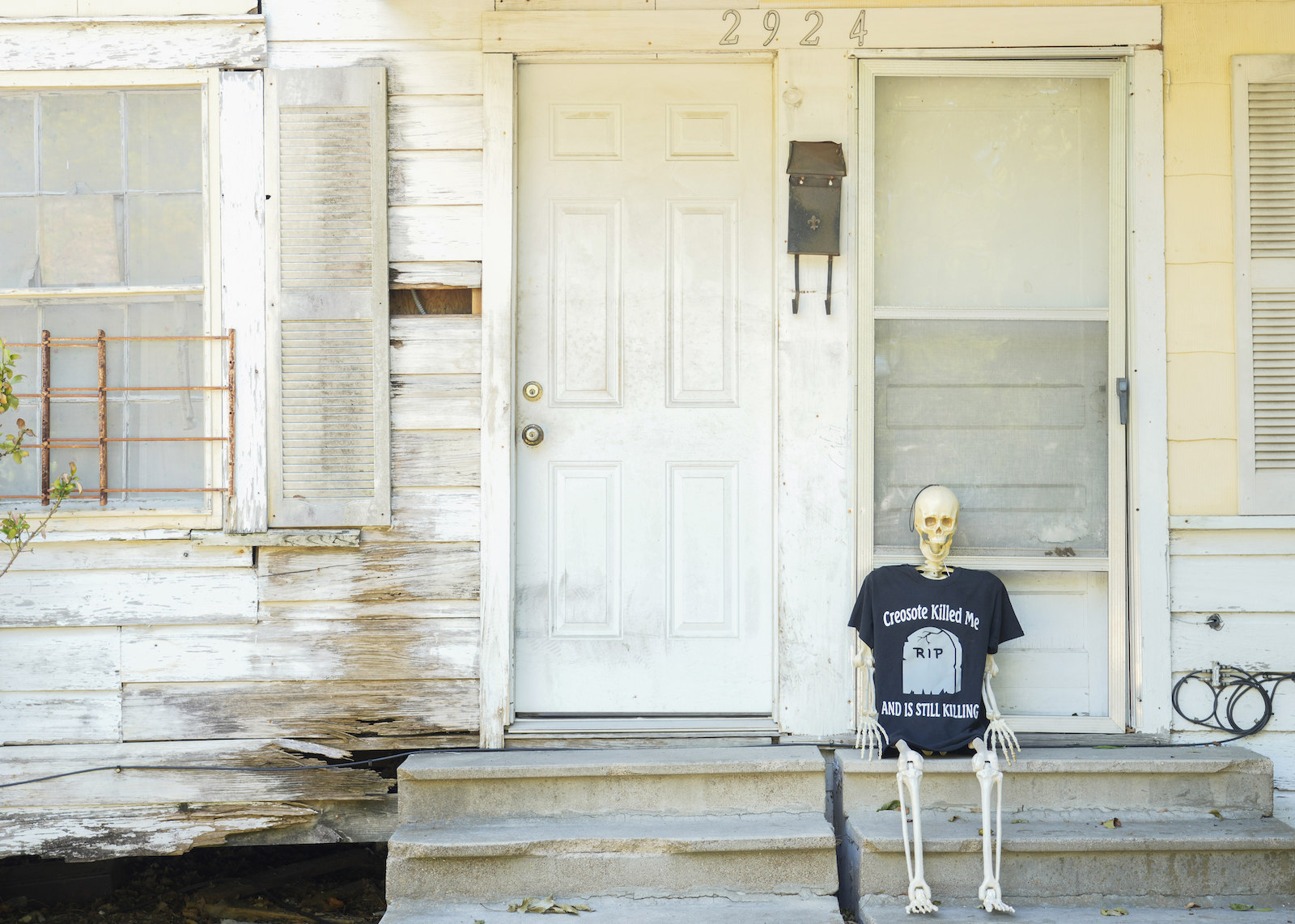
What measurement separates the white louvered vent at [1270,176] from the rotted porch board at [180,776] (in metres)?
3.28

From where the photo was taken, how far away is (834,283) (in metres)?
3.12

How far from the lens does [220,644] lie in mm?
3139

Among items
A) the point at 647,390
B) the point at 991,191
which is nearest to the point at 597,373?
the point at 647,390

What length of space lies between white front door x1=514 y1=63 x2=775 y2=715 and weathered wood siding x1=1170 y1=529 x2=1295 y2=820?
4.24 feet

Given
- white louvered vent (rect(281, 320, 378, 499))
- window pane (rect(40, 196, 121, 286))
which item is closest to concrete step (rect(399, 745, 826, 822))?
white louvered vent (rect(281, 320, 378, 499))

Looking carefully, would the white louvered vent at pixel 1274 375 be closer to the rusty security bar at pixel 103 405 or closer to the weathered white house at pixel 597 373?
the weathered white house at pixel 597 373

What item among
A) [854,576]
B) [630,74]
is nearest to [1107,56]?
[630,74]

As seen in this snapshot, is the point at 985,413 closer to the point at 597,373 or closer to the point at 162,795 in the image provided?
the point at 597,373

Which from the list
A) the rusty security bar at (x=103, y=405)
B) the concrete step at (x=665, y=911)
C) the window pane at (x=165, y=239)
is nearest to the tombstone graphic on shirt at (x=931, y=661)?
the concrete step at (x=665, y=911)

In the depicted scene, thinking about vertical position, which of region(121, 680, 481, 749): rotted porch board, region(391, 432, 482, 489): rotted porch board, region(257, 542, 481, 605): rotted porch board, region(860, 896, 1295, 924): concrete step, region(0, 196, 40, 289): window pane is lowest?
region(860, 896, 1295, 924): concrete step

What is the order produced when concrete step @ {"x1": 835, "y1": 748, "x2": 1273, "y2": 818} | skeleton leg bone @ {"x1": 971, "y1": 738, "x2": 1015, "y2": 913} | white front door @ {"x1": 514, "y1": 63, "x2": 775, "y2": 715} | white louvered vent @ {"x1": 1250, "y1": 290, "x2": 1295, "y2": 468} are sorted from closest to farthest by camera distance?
skeleton leg bone @ {"x1": 971, "y1": 738, "x2": 1015, "y2": 913}, concrete step @ {"x1": 835, "y1": 748, "x2": 1273, "y2": 818}, white louvered vent @ {"x1": 1250, "y1": 290, "x2": 1295, "y2": 468}, white front door @ {"x1": 514, "y1": 63, "x2": 775, "y2": 715}

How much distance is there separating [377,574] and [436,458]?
0.41 m

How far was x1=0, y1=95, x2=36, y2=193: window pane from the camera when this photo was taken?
3209 millimetres

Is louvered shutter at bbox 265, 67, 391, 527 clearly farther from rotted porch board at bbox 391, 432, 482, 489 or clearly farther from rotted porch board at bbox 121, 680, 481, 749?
rotted porch board at bbox 121, 680, 481, 749
